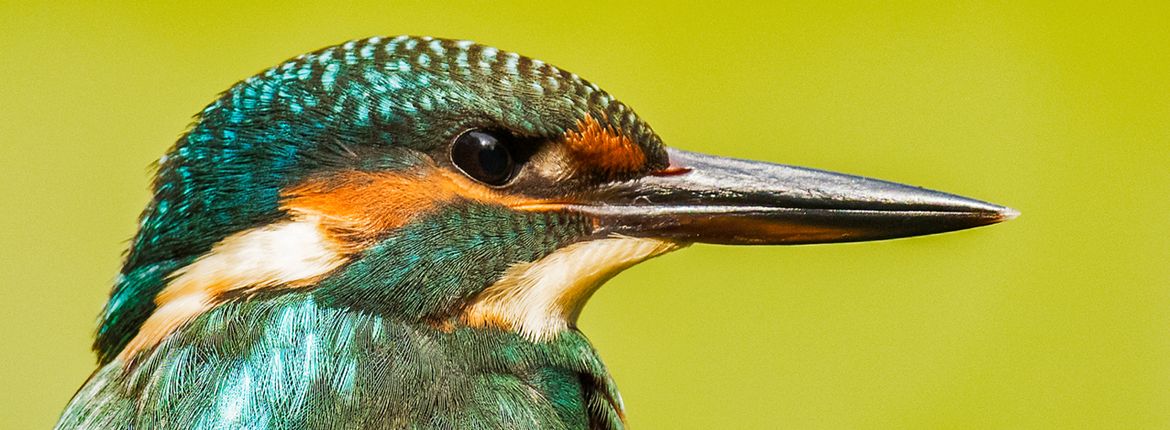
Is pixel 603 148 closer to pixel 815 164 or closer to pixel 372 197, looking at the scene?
pixel 372 197

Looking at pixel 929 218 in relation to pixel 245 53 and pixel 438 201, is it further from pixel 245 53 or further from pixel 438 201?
pixel 245 53

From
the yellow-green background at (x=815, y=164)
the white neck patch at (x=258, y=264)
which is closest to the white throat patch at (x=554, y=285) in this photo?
the white neck patch at (x=258, y=264)

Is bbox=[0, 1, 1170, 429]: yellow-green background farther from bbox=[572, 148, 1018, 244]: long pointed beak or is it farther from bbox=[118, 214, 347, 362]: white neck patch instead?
bbox=[118, 214, 347, 362]: white neck patch

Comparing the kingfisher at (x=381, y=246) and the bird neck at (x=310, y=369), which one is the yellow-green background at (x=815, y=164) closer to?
the kingfisher at (x=381, y=246)

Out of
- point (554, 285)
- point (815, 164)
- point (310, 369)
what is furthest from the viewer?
point (815, 164)

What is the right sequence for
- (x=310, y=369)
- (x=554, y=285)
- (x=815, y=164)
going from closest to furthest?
(x=310, y=369) → (x=554, y=285) → (x=815, y=164)

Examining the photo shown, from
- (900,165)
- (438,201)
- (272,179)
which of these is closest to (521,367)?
(438,201)

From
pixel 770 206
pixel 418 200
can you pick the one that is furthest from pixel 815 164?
pixel 418 200
